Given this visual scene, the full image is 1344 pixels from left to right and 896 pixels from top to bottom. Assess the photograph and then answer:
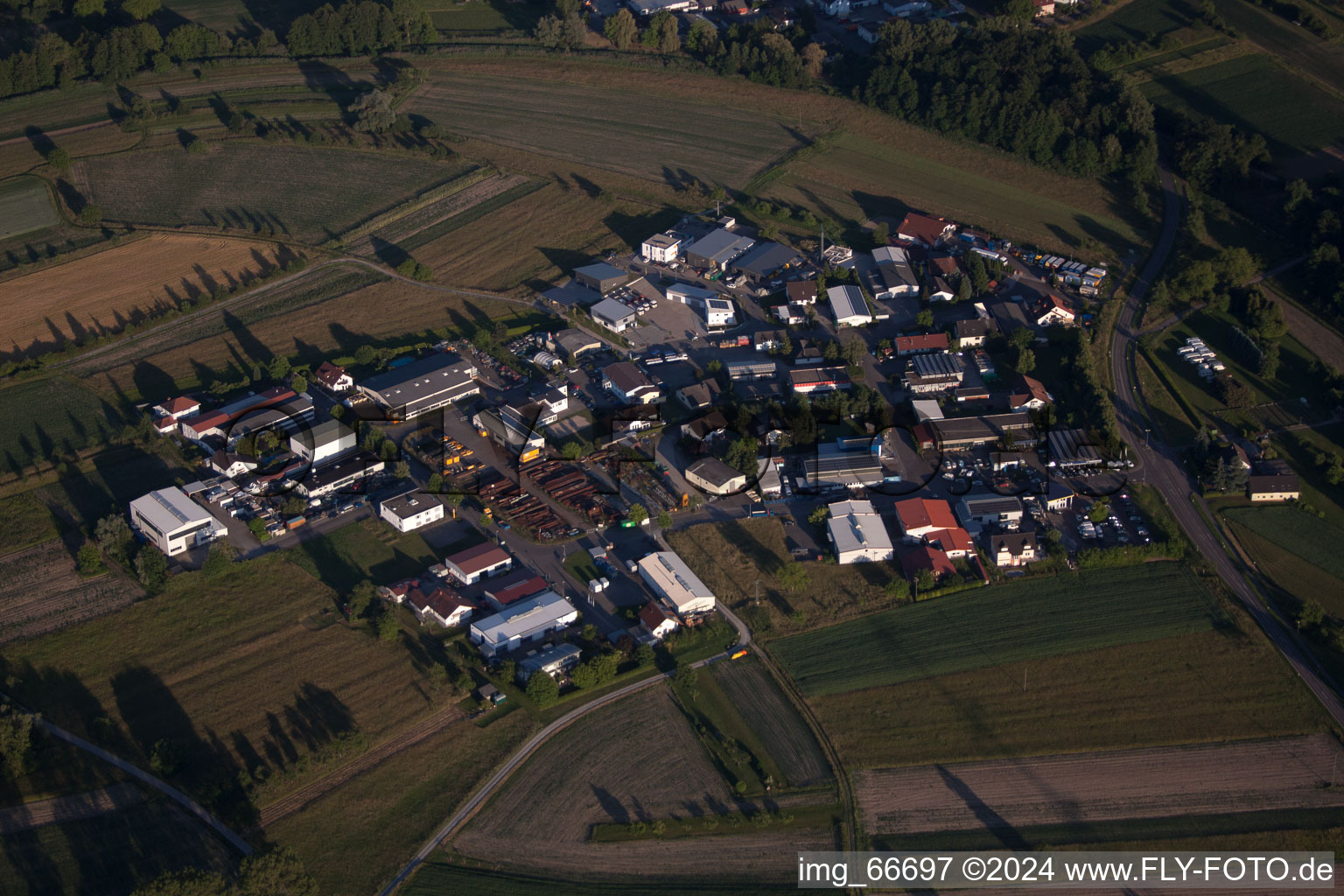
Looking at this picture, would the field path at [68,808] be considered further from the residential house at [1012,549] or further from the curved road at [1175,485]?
the curved road at [1175,485]

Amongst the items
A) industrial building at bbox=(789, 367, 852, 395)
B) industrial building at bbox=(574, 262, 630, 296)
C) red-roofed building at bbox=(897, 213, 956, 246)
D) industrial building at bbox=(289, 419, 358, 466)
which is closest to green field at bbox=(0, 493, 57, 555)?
industrial building at bbox=(289, 419, 358, 466)

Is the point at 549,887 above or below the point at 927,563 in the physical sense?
below

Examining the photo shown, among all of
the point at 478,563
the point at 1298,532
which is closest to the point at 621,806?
the point at 478,563

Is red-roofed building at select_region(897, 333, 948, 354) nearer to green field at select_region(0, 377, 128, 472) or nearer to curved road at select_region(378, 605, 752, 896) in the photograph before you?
curved road at select_region(378, 605, 752, 896)

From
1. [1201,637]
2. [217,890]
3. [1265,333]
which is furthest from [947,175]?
[217,890]

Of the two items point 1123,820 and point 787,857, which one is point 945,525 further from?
point 787,857

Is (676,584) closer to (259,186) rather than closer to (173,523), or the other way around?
(173,523)
